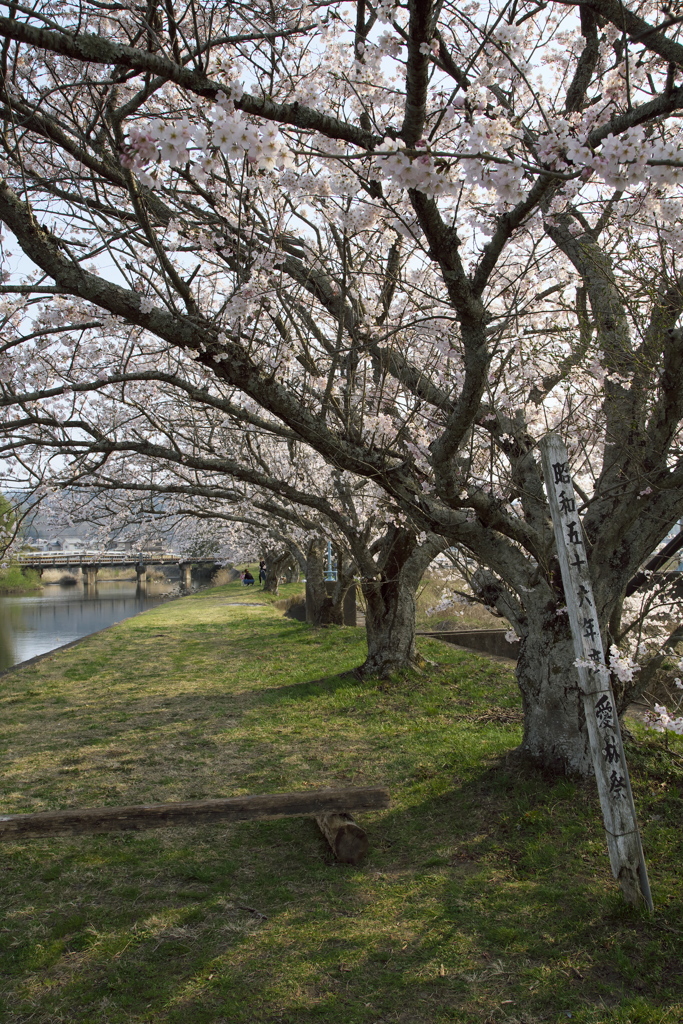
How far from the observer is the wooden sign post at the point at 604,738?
3.51 metres

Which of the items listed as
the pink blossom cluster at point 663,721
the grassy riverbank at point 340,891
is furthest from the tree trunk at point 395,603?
the pink blossom cluster at point 663,721

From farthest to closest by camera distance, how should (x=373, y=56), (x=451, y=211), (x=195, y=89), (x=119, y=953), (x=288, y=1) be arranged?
(x=451, y=211)
(x=288, y=1)
(x=373, y=56)
(x=119, y=953)
(x=195, y=89)

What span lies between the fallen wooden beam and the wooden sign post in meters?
1.78

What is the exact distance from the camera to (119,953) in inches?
138

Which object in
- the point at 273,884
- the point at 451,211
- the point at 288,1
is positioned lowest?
the point at 273,884

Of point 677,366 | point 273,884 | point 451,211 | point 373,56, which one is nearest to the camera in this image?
point 677,366

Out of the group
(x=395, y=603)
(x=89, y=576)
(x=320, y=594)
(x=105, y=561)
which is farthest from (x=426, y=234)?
(x=89, y=576)

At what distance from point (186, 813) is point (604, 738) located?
2.89 metres

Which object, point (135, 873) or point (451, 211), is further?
point (451, 211)

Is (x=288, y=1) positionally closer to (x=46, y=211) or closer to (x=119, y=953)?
(x=46, y=211)

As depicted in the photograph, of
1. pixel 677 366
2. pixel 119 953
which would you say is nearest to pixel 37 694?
pixel 119 953

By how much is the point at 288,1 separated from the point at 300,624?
13898 mm

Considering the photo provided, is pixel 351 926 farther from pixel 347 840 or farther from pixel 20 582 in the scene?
pixel 20 582

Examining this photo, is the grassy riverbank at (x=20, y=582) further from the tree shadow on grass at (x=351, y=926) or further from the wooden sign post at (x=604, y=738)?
the wooden sign post at (x=604, y=738)
